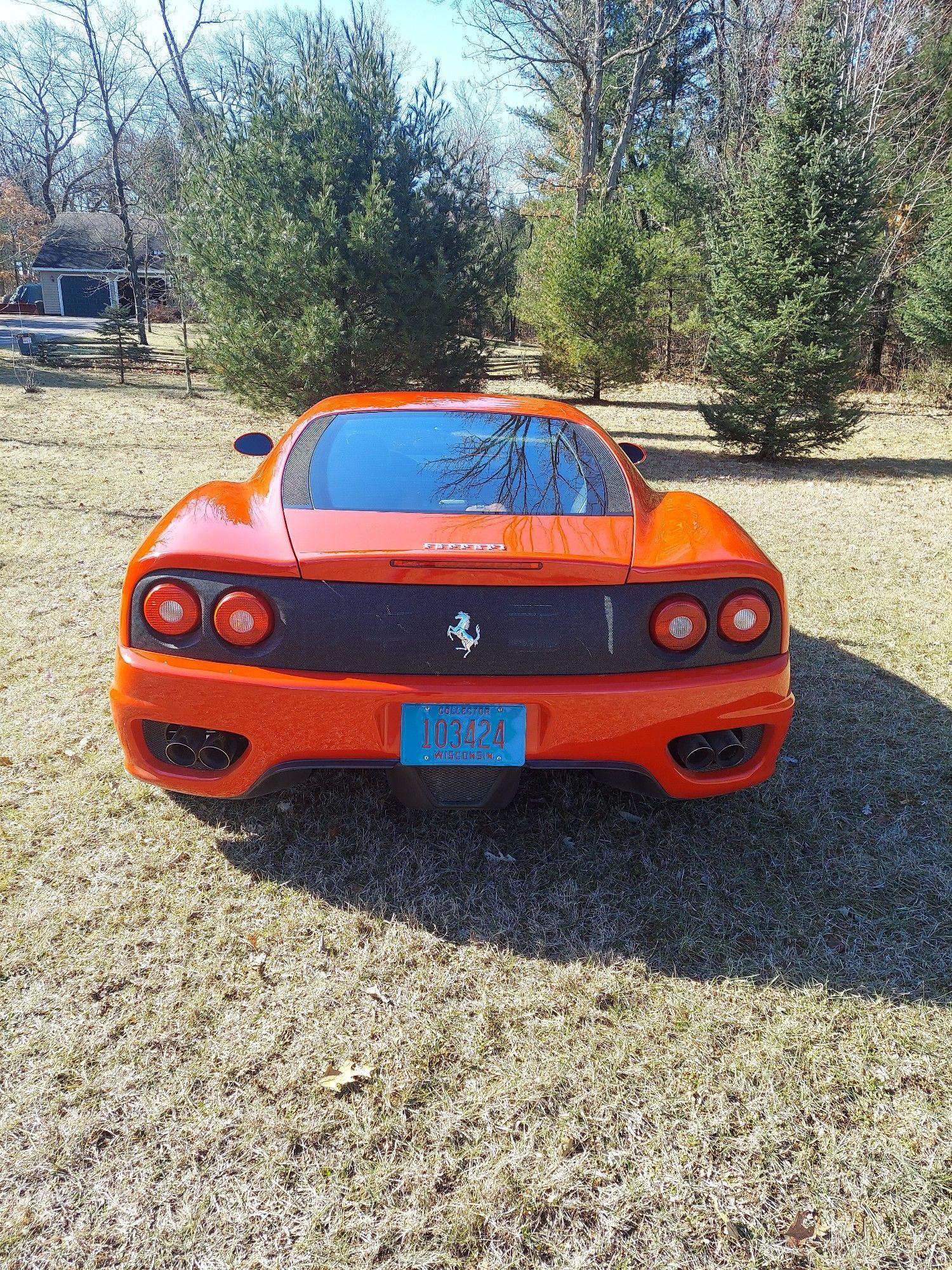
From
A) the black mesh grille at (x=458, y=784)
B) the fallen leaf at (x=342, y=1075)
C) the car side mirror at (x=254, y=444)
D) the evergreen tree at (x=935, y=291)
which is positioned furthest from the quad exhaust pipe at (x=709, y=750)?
the evergreen tree at (x=935, y=291)

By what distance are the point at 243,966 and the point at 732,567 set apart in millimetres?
1691

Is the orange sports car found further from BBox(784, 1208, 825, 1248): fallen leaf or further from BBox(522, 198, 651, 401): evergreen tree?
BBox(522, 198, 651, 401): evergreen tree

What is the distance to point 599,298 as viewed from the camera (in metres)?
15.1

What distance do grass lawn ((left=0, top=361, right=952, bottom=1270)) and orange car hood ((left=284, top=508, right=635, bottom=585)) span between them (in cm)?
98

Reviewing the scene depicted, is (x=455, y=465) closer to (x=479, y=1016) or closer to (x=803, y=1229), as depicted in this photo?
(x=479, y=1016)

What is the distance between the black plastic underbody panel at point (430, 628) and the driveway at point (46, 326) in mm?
21441

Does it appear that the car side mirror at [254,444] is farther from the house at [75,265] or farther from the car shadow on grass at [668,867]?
the house at [75,265]

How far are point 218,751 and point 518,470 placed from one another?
1.31m

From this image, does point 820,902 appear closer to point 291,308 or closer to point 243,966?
point 243,966

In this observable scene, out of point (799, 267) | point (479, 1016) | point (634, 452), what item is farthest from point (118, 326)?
point (479, 1016)

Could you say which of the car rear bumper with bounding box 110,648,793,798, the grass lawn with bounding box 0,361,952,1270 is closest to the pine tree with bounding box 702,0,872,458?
the grass lawn with bounding box 0,361,952,1270

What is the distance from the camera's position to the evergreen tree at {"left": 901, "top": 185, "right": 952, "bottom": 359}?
52.7ft

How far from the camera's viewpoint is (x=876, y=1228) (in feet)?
5.09

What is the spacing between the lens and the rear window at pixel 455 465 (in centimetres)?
252
